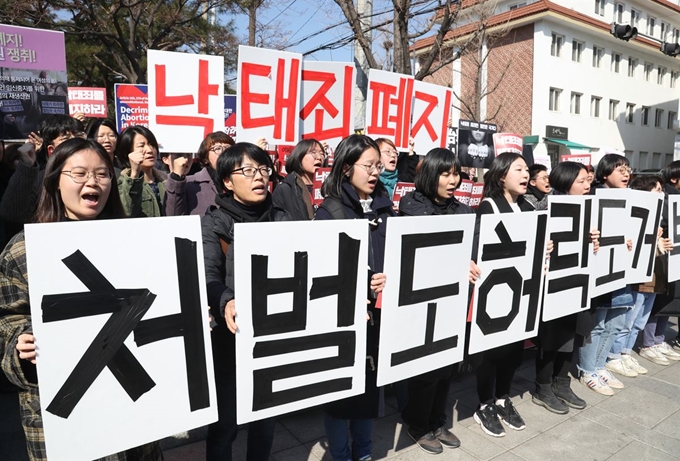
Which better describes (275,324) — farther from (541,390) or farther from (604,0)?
(604,0)

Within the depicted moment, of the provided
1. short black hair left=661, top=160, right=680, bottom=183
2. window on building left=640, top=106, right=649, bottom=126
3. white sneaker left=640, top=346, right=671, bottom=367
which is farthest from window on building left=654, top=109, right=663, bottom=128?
white sneaker left=640, top=346, right=671, bottom=367

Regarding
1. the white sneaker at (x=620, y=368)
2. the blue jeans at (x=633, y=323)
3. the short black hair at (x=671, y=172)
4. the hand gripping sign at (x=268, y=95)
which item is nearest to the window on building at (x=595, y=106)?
the short black hair at (x=671, y=172)

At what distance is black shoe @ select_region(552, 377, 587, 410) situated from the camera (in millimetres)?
3428

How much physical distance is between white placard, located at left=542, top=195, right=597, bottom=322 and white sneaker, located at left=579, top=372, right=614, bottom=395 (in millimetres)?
826

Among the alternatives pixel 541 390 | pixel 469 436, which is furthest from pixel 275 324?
pixel 541 390

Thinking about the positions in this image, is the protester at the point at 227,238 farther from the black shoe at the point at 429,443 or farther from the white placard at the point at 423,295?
the black shoe at the point at 429,443

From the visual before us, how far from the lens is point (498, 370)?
124 inches

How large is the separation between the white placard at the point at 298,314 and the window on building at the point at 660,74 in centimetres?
3459

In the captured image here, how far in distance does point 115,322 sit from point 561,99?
84.2 ft

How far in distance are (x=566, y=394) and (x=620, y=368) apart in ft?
3.15

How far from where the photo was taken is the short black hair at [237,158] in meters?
2.14

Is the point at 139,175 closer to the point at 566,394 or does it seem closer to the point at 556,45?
the point at 566,394

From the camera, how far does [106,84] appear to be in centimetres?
1455

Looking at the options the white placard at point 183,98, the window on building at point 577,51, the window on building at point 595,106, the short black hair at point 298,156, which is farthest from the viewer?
the window on building at point 595,106
